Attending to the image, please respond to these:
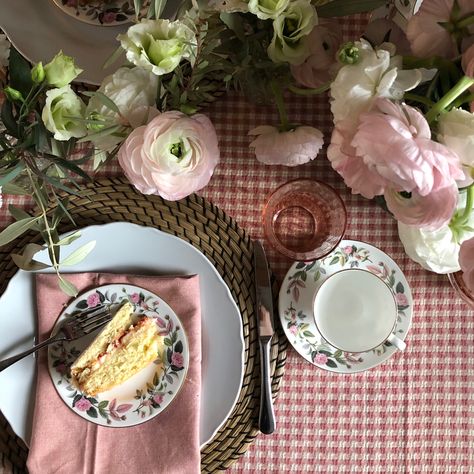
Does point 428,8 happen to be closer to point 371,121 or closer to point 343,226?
point 371,121

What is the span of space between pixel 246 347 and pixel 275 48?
0.43 m

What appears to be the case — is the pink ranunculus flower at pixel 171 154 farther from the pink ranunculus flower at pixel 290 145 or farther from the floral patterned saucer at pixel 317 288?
the floral patterned saucer at pixel 317 288

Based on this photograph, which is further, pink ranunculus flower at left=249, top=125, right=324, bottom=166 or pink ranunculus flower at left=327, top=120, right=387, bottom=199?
pink ranunculus flower at left=249, top=125, right=324, bottom=166

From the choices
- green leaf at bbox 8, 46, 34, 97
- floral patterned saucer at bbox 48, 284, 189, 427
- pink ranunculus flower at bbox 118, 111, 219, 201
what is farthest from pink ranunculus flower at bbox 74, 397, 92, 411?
green leaf at bbox 8, 46, 34, 97

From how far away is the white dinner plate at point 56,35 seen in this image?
0.80m

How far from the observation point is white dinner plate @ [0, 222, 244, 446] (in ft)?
2.73

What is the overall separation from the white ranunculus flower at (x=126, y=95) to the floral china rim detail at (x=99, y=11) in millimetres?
193

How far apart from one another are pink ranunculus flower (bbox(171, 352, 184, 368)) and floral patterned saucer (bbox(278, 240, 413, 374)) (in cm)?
15

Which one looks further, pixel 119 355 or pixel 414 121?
pixel 119 355

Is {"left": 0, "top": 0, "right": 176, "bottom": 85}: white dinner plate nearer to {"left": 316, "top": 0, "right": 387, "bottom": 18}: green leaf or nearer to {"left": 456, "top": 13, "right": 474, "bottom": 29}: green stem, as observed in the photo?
{"left": 316, "top": 0, "right": 387, "bottom": 18}: green leaf

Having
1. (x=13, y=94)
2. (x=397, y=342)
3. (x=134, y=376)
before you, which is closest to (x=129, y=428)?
(x=134, y=376)

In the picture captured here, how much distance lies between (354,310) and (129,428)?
355 millimetres

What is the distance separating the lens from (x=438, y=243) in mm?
710

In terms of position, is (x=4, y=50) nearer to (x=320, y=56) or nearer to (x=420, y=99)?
(x=320, y=56)
